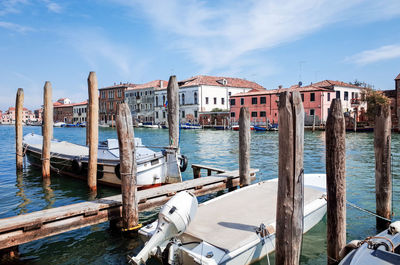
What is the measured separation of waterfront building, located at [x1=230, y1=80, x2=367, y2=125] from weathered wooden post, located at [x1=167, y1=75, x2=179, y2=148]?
2914cm

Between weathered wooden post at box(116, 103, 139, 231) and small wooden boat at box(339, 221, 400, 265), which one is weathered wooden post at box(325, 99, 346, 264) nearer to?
small wooden boat at box(339, 221, 400, 265)

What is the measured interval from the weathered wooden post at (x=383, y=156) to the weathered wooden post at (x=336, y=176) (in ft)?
6.33

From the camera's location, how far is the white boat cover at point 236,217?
4234 millimetres

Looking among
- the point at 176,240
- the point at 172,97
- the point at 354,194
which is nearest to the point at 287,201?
the point at 176,240

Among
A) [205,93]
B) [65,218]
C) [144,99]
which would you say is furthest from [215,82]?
[65,218]

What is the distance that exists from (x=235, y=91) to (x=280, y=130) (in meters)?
49.4

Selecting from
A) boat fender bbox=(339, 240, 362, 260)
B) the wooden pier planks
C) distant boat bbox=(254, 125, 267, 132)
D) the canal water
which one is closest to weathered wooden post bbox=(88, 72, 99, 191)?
the canal water

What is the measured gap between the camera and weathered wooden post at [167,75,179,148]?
8414mm

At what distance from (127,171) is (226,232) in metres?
2.11

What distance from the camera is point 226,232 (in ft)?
14.5

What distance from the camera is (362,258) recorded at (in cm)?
318

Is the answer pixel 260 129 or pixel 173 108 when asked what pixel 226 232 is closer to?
pixel 173 108

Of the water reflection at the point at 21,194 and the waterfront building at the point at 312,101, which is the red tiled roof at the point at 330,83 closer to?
the waterfront building at the point at 312,101

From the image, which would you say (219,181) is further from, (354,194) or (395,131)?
(395,131)
